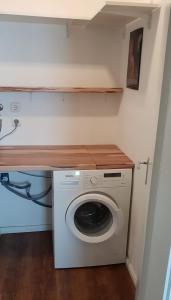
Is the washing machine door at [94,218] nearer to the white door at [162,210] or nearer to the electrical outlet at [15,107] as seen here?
the electrical outlet at [15,107]

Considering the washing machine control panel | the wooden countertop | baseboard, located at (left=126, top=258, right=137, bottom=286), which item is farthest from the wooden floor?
the wooden countertop

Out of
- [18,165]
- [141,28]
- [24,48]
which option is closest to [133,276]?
[18,165]

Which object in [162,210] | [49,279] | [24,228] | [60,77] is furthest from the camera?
[24,228]

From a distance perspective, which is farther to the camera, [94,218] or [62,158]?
[94,218]

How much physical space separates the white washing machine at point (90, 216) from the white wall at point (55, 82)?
611mm

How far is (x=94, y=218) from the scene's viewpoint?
233cm

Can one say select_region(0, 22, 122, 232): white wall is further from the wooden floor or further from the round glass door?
the round glass door

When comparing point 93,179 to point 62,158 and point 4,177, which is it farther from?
point 4,177

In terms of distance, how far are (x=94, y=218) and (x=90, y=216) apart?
41 mm

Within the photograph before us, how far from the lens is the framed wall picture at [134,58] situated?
6.23 feet

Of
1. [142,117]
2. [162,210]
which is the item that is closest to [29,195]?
[142,117]

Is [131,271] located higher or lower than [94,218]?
lower

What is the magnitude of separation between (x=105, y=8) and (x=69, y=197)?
1322 millimetres

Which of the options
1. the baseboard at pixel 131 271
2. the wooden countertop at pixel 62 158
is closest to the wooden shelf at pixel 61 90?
the wooden countertop at pixel 62 158
